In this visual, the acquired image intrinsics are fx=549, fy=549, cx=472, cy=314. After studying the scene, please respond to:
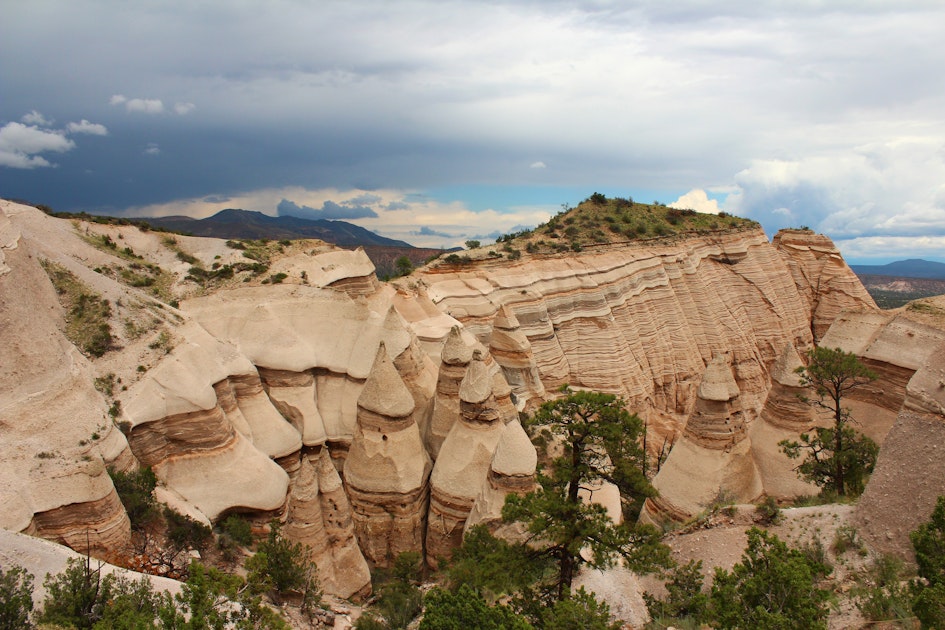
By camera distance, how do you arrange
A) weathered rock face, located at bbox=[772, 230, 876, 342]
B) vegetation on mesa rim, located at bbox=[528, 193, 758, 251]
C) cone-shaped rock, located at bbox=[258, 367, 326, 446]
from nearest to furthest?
cone-shaped rock, located at bbox=[258, 367, 326, 446] → vegetation on mesa rim, located at bbox=[528, 193, 758, 251] → weathered rock face, located at bbox=[772, 230, 876, 342]

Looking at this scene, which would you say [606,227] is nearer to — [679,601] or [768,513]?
[768,513]

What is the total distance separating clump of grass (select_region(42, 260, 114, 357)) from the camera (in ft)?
45.2

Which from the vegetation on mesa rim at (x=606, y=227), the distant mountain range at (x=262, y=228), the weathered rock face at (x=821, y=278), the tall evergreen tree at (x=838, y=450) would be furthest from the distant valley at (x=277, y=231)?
the tall evergreen tree at (x=838, y=450)

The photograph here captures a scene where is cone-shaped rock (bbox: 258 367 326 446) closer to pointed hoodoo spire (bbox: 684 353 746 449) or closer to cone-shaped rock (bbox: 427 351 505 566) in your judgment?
cone-shaped rock (bbox: 427 351 505 566)

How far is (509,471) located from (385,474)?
15.2 ft

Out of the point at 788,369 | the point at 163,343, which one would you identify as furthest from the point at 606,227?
the point at 163,343

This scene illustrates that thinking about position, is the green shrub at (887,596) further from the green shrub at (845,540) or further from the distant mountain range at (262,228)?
the distant mountain range at (262,228)

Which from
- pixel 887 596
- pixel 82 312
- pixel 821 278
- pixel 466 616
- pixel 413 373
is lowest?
pixel 466 616

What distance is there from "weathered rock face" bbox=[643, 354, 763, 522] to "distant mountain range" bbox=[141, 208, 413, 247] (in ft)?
103

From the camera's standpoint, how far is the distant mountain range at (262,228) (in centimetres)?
6769

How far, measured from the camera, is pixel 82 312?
564 inches

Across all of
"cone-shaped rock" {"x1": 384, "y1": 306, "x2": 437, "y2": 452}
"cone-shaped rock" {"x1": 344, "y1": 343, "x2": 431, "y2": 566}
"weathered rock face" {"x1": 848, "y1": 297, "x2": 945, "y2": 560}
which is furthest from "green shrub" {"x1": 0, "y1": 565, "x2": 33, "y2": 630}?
"weathered rock face" {"x1": 848, "y1": 297, "x2": 945, "y2": 560}

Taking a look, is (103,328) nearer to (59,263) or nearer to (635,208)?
(59,263)

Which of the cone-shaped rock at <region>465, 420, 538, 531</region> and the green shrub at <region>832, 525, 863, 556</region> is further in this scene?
the cone-shaped rock at <region>465, 420, 538, 531</region>
